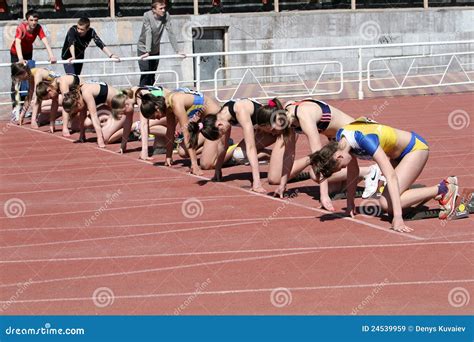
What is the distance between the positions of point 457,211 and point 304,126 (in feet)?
5.98

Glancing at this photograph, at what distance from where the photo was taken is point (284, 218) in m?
11.1

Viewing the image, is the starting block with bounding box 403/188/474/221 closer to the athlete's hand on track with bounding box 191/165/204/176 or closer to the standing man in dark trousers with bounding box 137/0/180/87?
the athlete's hand on track with bounding box 191/165/204/176

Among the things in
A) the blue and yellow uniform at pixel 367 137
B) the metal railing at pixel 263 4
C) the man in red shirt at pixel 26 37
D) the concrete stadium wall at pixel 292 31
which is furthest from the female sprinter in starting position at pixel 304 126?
the metal railing at pixel 263 4

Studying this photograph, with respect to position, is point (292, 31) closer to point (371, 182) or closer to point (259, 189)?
point (259, 189)

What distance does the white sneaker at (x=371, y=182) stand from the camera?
38.6 ft

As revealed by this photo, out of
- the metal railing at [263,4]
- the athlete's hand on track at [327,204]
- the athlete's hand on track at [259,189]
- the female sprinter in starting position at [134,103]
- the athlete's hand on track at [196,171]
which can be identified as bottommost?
the athlete's hand on track at [196,171]

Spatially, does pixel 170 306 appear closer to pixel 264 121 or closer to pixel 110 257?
pixel 110 257

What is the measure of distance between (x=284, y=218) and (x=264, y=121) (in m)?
1.08

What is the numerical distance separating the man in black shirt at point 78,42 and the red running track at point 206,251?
5661mm

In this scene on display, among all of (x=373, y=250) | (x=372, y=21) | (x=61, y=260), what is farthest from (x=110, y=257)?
(x=372, y=21)

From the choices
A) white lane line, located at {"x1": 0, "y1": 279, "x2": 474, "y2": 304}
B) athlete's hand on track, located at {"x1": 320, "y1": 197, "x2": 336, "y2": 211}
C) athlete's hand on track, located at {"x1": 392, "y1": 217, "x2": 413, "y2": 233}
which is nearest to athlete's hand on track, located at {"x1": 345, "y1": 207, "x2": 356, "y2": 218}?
athlete's hand on track, located at {"x1": 320, "y1": 197, "x2": 336, "y2": 211}

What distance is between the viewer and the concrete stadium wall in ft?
85.9

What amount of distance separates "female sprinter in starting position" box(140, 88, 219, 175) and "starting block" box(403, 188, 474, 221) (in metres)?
3.53

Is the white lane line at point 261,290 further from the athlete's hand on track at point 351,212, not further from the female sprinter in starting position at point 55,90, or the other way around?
the female sprinter in starting position at point 55,90
